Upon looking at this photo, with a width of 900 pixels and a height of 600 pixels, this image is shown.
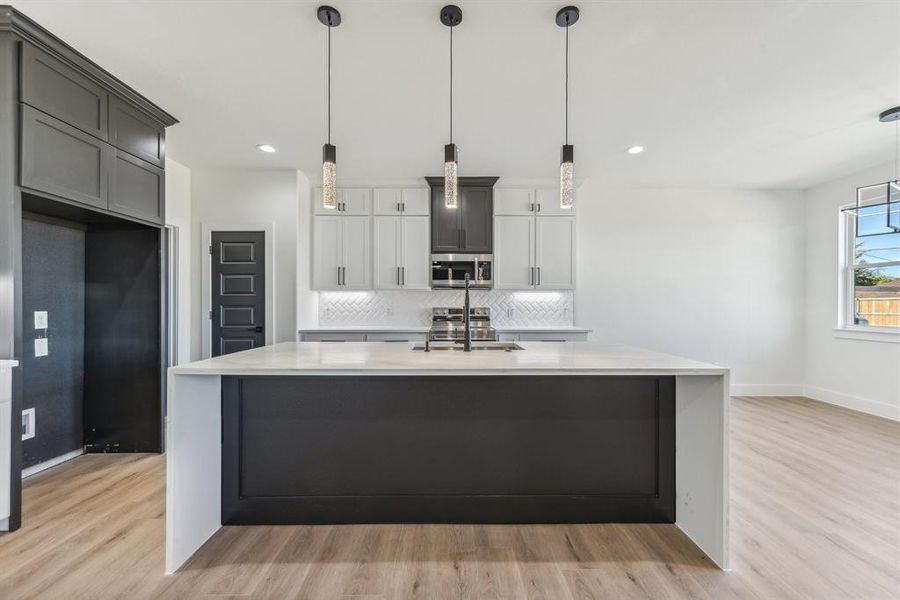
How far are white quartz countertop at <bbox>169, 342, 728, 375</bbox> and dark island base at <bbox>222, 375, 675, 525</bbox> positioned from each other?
0.45ft

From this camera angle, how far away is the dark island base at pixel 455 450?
7.29 feet

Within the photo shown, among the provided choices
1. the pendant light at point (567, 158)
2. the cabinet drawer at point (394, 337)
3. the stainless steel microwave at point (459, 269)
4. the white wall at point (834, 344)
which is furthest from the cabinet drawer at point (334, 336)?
the white wall at point (834, 344)

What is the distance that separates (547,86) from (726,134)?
188 cm

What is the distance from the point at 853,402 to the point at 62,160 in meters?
7.39

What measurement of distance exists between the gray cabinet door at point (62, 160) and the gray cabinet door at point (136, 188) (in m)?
0.07

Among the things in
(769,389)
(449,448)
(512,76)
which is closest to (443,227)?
(512,76)

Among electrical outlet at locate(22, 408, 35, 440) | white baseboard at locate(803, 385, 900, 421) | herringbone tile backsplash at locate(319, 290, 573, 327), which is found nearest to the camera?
electrical outlet at locate(22, 408, 35, 440)

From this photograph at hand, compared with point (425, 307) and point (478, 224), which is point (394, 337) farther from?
point (478, 224)

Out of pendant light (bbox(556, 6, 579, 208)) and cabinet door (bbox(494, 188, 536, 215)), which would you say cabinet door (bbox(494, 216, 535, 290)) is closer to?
cabinet door (bbox(494, 188, 536, 215))

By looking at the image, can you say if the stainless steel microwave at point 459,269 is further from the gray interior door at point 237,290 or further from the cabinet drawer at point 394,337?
the gray interior door at point 237,290

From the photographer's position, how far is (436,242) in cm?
484

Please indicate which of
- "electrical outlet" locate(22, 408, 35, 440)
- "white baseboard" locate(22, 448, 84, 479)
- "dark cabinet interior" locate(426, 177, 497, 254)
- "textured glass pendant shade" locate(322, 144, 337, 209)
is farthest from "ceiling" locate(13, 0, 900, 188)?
"white baseboard" locate(22, 448, 84, 479)

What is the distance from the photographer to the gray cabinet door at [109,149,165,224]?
284cm

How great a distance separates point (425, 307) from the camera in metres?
5.21
